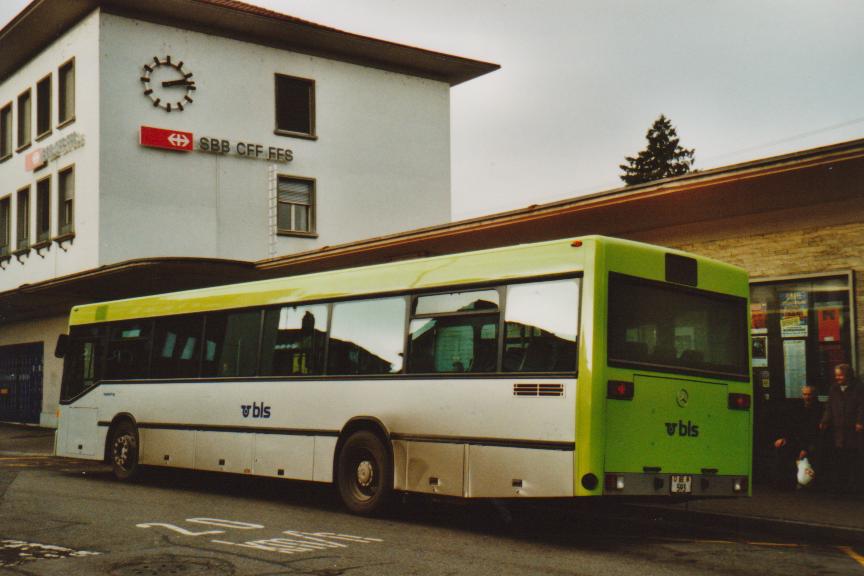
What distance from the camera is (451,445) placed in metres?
10.9

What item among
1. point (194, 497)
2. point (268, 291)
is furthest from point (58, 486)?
point (268, 291)

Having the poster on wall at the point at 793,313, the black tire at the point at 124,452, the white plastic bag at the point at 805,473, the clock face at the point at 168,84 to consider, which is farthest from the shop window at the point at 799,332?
the clock face at the point at 168,84

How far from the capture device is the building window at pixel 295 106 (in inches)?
1307

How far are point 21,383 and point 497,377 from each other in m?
31.2

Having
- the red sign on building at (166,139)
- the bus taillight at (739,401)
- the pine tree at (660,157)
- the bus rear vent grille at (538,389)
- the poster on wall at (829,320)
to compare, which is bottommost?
the bus taillight at (739,401)

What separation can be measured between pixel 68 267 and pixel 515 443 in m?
24.4

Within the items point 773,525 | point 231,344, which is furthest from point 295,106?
point 773,525

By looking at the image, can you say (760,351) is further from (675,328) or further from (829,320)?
(675,328)

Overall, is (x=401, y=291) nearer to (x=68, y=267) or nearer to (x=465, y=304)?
(x=465, y=304)

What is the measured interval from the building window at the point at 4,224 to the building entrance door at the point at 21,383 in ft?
11.4

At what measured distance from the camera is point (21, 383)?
37.8 metres

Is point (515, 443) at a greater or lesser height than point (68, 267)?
lesser

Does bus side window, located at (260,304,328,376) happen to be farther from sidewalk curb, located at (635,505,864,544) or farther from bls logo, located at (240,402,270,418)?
sidewalk curb, located at (635,505,864,544)

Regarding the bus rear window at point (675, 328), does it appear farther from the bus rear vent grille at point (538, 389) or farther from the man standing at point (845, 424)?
the man standing at point (845, 424)
